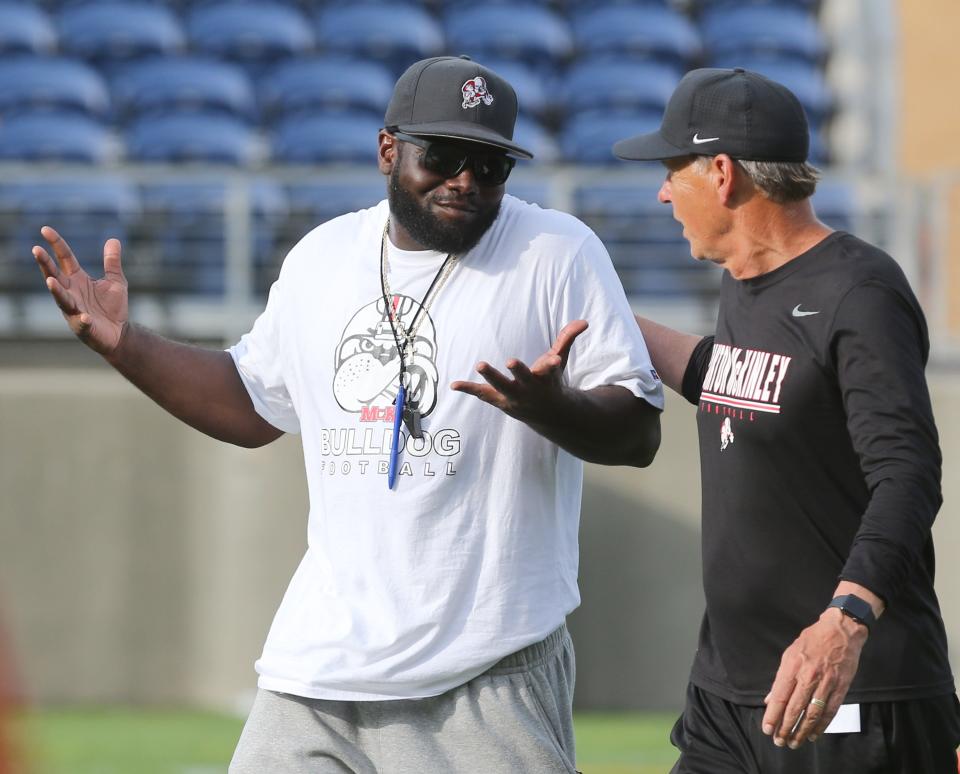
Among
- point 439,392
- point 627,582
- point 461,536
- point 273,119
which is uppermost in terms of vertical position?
point 273,119

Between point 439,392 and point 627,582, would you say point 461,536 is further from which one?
point 627,582

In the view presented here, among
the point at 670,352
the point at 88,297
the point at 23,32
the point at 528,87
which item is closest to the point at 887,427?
the point at 670,352

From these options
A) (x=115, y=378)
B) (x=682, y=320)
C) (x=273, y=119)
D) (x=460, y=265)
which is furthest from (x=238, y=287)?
(x=460, y=265)

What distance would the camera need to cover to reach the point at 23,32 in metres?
11.5

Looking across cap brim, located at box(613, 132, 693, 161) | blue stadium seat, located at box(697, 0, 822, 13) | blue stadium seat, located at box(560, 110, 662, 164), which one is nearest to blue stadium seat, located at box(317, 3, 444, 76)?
blue stadium seat, located at box(560, 110, 662, 164)

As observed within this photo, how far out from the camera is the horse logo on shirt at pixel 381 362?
3135 mm

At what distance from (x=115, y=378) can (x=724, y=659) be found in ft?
18.2

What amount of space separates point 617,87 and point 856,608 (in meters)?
9.22

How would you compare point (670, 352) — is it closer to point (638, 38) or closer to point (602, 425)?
point (602, 425)

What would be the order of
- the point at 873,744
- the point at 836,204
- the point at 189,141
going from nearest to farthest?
the point at 873,744, the point at 836,204, the point at 189,141

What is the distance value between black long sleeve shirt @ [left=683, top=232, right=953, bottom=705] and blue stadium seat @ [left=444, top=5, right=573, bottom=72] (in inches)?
351

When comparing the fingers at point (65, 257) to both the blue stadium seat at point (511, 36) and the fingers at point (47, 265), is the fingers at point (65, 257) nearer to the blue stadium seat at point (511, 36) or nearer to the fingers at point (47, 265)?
the fingers at point (47, 265)

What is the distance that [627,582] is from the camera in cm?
806

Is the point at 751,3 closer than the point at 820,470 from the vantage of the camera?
No
